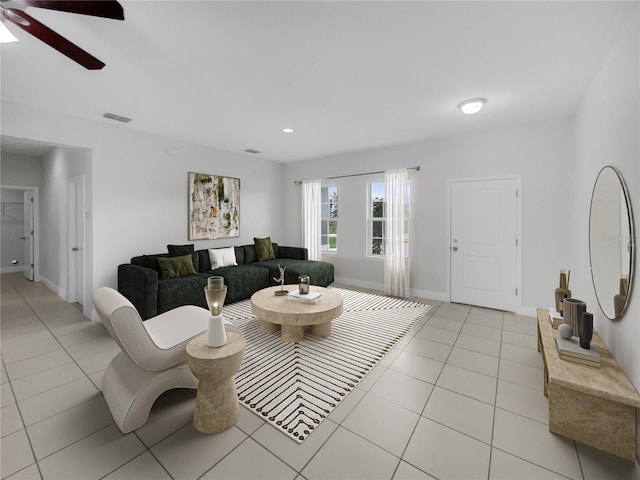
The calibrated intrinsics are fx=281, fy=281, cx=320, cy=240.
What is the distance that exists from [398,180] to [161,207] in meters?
3.91

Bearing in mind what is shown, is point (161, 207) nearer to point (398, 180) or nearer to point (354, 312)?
point (354, 312)

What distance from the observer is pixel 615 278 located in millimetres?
1959

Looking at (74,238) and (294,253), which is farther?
(294,253)

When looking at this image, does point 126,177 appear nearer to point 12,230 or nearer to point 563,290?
point 563,290

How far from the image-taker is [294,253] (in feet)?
19.2

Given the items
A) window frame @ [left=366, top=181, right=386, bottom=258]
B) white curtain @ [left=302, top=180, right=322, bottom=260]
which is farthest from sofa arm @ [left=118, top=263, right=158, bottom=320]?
window frame @ [left=366, top=181, right=386, bottom=258]

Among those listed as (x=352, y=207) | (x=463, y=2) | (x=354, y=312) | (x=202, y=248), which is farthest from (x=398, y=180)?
(x=202, y=248)

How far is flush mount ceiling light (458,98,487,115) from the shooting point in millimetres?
3031

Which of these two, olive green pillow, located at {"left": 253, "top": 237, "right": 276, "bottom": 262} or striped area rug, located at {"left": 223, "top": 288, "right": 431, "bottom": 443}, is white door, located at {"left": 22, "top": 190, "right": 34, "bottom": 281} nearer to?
olive green pillow, located at {"left": 253, "top": 237, "right": 276, "bottom": 262}

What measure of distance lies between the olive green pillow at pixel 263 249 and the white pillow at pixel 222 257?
2.02ft

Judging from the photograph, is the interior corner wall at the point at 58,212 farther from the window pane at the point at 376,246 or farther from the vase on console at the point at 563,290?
the vase on console at the point at 563,290

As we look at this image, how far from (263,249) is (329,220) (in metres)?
1.52

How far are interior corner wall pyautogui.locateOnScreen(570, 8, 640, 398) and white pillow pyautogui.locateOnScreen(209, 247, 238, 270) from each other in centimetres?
470

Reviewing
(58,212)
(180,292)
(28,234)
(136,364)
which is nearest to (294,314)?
(136,364)
